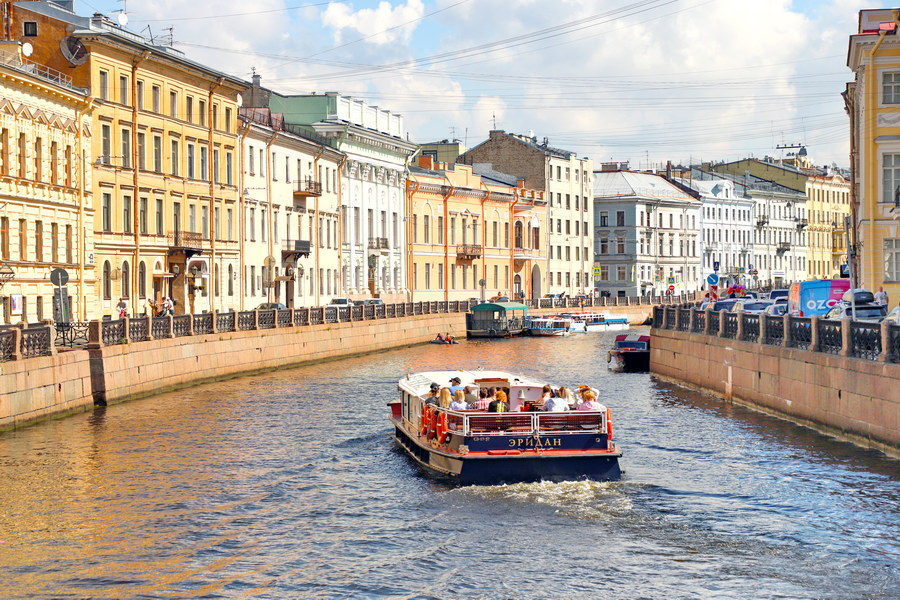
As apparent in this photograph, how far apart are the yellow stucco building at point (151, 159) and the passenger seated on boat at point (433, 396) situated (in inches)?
1077

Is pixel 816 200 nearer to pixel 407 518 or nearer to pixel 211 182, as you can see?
pixel 211 182

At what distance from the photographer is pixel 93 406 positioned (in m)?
34.9

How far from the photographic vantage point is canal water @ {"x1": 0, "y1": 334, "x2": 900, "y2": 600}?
17.7 meters

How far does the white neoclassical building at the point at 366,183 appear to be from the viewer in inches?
3059

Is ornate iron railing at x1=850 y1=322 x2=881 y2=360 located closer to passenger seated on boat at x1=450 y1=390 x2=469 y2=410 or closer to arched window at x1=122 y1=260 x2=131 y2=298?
passenger seated on boat at x1=450 y1=390 x2=469 y2=410

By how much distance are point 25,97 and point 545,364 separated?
20.9 m

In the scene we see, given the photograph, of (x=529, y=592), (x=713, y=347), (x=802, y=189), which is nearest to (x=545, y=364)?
(x=713, y=347)

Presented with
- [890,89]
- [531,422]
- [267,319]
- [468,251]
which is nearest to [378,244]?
[468,251]

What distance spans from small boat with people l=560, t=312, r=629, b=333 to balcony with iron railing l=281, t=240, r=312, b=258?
20.1 m

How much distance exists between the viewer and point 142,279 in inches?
2192

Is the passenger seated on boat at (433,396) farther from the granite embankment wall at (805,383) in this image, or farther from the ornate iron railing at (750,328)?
the ornate iron railing at (750,328)

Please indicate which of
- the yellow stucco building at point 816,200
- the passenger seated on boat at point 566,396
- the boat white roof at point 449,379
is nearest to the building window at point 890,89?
the boat white roof at point 449,379

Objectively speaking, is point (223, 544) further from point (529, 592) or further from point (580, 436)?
point (580, 436)

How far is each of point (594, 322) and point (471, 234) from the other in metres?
11.3
